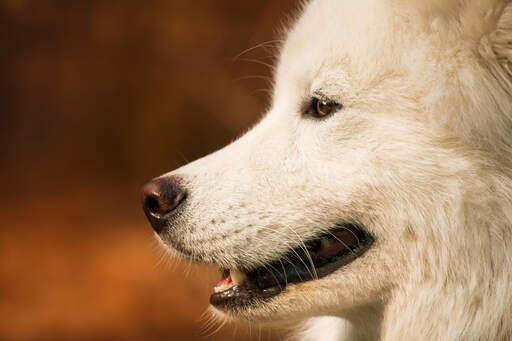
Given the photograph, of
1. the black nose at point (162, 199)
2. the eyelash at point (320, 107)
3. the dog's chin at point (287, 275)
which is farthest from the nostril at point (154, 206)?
the eyelash at point (320, 107)

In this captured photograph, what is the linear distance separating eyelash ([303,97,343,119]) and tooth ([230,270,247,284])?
1.67 feet

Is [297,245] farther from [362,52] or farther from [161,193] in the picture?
[362,52]

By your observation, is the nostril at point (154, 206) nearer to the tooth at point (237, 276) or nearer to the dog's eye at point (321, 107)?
the tooth at point (237, 276)

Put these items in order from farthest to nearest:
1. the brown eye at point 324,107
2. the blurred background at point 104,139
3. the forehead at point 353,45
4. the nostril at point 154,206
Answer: the blurred background at point 104,139 < the nostril at point 154,206 < the brown eye at point 324,107 < the forehead at point 353,45

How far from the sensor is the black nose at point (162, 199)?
1.74 m

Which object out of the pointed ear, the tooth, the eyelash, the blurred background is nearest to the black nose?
the tooth

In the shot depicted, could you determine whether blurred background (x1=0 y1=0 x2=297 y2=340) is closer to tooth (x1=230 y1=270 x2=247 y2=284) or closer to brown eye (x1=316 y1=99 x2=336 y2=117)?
tooth (x1=230 y1=270 x2=247 y2=284)

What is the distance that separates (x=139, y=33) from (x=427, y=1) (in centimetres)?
293

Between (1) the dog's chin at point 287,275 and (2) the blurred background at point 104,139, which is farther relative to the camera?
(2) the blurred background at point 104,139

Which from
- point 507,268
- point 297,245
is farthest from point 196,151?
point 507,268

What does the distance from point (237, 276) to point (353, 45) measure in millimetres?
746

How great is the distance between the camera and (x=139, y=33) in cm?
414

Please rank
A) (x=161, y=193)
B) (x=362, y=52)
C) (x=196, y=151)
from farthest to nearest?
(x=196, y=151) → (x=161, y=193) → (x=362, y=52)

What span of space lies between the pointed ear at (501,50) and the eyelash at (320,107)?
15.5 inches
